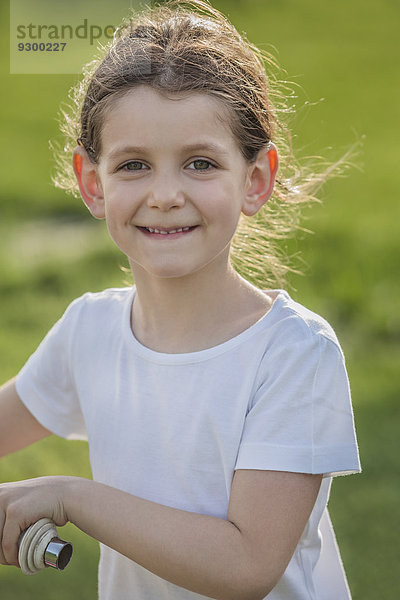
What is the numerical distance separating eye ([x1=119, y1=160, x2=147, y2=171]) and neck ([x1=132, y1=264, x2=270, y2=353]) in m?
0.23

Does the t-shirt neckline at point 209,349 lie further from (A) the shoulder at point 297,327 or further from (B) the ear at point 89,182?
(B) the ear at point 89,182

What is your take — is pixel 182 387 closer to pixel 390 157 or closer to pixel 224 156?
pixel 224 156

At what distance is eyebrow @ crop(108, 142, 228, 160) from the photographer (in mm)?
1503

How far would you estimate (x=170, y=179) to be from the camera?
1.51 m

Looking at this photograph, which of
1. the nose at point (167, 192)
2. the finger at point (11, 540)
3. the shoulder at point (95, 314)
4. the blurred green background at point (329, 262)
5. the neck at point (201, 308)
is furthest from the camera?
the blurred green background at point (329, 262)

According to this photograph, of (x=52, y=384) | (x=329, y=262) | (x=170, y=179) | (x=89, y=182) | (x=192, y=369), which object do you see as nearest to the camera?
(x=170, y=179)

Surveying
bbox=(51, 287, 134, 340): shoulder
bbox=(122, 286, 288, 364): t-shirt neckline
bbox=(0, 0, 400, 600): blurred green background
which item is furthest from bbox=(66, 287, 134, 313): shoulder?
bbox=(0, 0, 400, 600): blurred green background

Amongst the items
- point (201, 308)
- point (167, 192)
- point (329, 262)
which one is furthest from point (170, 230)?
point (329, 262)

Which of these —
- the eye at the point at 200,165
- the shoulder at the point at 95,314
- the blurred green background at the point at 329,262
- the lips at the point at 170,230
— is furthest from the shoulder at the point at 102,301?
the blurred green background at the point at 329,262

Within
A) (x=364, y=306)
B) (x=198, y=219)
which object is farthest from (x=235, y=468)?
(x=364, y=306)

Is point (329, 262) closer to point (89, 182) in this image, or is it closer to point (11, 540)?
point (89, 182)

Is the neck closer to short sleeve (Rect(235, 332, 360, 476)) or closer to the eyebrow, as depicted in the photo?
short sleeve (Rect(235, 332, 360, 476))

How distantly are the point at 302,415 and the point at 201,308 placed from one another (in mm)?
306

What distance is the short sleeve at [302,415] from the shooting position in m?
1.48
